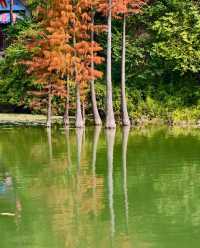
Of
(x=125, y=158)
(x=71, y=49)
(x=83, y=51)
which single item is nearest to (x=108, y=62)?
(x=83, y=51)

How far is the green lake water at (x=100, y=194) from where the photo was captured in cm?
1052

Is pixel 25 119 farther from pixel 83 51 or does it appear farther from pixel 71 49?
pixel 83 51

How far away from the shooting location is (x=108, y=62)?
116ft

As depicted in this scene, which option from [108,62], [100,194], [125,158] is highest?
[108,62]

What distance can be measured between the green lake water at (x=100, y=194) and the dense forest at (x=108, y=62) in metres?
9.60

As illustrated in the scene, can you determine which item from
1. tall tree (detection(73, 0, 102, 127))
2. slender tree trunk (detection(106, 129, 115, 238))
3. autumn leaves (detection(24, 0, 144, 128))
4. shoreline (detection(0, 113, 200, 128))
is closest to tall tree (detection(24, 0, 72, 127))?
autumn leaves (detection(24, 0, 144, 128))

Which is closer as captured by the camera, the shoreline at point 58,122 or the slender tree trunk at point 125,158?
the slender tree trunk at point 125,158

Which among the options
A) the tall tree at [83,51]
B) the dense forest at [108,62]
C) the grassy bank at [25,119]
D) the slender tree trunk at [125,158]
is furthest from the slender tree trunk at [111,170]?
the grassy bank at [25,119]

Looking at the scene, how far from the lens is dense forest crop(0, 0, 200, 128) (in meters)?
34.8

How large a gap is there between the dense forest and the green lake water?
9.60m

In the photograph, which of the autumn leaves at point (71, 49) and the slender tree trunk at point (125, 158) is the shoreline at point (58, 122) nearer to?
the autumn leaves at point (71, 49)

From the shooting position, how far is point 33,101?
37.5 meters

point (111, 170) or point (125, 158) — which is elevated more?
point (111, 170)

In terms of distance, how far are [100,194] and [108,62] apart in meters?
21.7
